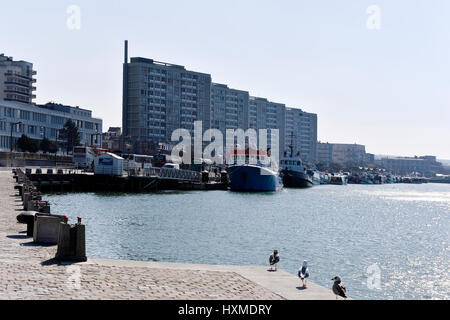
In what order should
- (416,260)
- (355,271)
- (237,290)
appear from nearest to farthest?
1. (237,290)
2. (355,271)
3. (416,260)

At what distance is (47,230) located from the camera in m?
22.5

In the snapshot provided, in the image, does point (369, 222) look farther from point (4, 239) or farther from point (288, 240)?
point (4, 239)

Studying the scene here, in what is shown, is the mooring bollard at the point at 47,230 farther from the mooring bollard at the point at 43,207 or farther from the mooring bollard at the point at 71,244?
the mooring bollard at the point at 43,207

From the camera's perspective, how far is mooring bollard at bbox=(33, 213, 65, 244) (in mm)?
22391

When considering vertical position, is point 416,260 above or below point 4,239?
below

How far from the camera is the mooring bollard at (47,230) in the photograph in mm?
22391

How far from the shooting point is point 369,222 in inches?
2303

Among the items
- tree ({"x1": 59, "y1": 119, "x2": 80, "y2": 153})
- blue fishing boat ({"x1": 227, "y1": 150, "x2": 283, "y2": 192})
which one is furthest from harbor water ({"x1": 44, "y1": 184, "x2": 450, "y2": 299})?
tree ({"x1": 59, "y1": 119, "x2": 80, "y2": 153})

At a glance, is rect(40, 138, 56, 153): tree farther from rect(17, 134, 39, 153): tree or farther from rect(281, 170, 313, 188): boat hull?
rect(281, 170, 313, 188): boat hull

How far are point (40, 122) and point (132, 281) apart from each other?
151 m

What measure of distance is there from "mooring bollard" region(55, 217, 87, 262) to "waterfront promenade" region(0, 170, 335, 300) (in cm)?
40

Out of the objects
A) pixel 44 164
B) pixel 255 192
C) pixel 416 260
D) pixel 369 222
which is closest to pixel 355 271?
pixel 416 260

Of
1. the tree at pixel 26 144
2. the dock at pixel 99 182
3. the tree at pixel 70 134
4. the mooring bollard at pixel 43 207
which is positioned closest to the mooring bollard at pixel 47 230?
the mooring bollard at pixel 43 207
